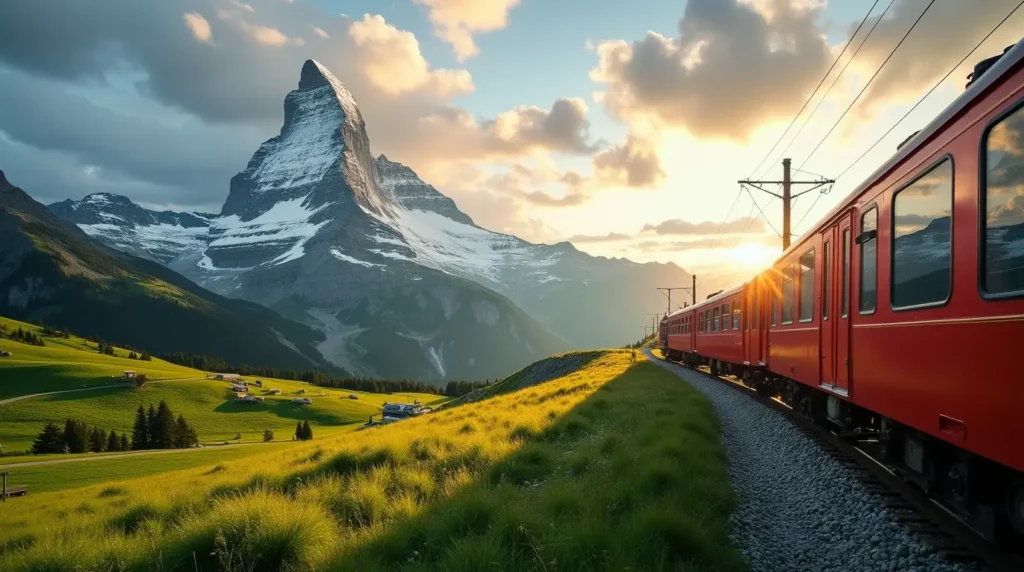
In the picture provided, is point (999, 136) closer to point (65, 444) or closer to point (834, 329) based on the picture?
point (834, 329)

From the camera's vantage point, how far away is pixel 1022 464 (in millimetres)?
4234

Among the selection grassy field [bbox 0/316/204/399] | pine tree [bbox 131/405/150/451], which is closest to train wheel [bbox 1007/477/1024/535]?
pine tree [bbox 131/405/150/451]

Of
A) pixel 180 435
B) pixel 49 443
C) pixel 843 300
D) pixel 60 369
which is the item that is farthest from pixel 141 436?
pixel 843 300

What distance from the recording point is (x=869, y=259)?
7969 millimetres

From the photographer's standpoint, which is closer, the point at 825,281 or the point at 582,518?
the point at 582,518

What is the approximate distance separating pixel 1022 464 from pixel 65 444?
339ft

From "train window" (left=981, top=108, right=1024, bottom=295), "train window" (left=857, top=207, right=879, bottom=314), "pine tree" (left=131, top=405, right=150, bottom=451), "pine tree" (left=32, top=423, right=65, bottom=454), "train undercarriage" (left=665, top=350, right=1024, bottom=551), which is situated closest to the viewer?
"train window" (left=981, top=108, right=1024, bottom=295)

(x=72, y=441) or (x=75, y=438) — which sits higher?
(x=75, y=438)

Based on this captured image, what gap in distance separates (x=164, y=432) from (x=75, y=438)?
10.8 meters

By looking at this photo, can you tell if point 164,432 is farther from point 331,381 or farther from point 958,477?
point 958,477

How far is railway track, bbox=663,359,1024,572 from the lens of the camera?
17.3 ft

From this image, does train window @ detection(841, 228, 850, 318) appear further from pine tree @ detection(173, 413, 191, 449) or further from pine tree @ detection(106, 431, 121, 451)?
pine tree @ detection(106, 431, 121, 451)

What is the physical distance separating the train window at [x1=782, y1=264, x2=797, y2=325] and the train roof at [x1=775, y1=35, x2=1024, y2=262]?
3997 mm

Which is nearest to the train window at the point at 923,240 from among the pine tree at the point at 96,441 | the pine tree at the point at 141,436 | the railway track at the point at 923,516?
the railway track at the point at 923,516
